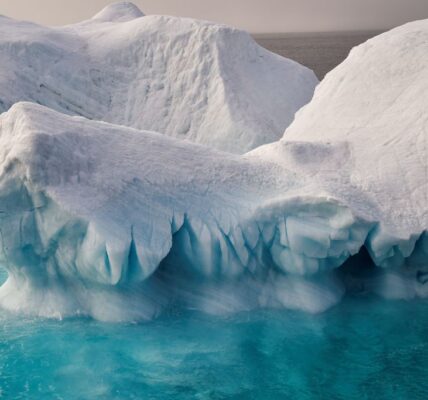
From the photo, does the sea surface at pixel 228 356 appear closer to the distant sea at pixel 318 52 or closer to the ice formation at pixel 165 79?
the ice formation at pixel 165 79

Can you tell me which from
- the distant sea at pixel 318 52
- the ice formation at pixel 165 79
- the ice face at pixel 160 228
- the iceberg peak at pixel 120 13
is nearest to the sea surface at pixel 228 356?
the ice face at pixel 160 228

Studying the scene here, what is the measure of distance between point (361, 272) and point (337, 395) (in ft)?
6.58

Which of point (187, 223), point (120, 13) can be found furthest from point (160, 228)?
point (120, 13)

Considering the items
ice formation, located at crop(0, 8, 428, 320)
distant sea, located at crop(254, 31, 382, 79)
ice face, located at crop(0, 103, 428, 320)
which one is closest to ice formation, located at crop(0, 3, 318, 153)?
ice formation, located at crop(0, 8, 428, 320)

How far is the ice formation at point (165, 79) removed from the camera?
12523 mm

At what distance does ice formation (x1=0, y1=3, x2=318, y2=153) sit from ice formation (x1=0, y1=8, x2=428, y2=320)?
5.85m

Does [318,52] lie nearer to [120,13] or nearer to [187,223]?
[120,13]

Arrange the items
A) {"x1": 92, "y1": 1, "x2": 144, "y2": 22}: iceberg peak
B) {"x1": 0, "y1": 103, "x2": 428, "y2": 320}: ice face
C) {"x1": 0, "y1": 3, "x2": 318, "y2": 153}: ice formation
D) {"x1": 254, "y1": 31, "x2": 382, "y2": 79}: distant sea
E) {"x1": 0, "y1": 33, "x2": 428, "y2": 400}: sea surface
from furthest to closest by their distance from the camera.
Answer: {"x1": 254, "y1": 31, "x2": 382, "y2": 79}: distant sea, {"x1": 92, "y1": 1, "x2": 144, "y2": 22}: iceberg peak, {"x1": 0, "y1": 3, "x2": 318, "y2": 153}: ice formation, {"x1": 0, "y1": 103, "x2": 428, "y2": 320}: ice face, {"x1": 0, "y1": 33, "x2": 428, "y2": 400}: sea surface

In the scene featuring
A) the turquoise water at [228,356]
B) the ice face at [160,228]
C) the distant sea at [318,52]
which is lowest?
the distant sea at [318,52]

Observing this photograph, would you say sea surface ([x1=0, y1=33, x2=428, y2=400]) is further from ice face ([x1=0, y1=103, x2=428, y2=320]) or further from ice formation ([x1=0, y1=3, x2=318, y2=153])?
ice formation ([x1=0, y1=3, x2=318, y2=153])

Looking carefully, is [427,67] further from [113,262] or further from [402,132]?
[113,262]

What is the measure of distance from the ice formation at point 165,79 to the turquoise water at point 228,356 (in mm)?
6561

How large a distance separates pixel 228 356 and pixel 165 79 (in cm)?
913

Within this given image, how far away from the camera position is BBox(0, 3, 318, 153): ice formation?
12523 millimetres
